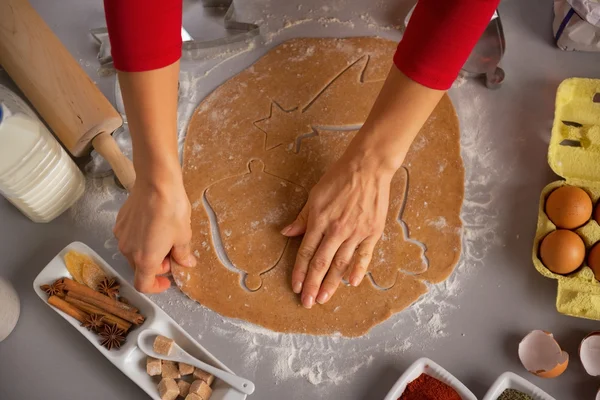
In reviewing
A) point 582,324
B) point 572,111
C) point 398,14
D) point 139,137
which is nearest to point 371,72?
point 398,14

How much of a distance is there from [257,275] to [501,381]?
0.51m

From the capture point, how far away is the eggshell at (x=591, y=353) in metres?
1.09

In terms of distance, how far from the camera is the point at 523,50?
4.44ft

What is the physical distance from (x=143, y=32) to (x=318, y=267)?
54 centimetres

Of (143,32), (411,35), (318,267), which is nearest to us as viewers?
(143,32)

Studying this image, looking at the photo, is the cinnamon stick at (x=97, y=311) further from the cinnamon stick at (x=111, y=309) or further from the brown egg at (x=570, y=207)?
the brown egg at (x=570, y=207)

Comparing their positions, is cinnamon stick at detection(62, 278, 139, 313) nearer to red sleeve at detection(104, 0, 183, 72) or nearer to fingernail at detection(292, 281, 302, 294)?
fingernail at detection(292, 281, 302, 294)

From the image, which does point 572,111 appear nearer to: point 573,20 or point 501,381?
point 573,20

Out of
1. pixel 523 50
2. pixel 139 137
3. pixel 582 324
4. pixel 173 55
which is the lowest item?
pixel 582 324

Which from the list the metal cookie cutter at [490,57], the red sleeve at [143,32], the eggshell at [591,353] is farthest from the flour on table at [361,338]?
the red sleeve at [143,32]

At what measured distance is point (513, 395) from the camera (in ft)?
3.47

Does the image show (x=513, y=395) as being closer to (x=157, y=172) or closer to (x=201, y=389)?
(x=201, y=389)

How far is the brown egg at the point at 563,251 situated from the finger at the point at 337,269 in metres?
0.38

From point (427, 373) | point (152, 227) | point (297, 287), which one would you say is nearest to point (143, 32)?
point (152, 227)
